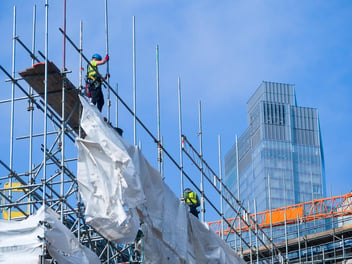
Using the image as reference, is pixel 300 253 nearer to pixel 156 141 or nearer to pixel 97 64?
pixel 156 141

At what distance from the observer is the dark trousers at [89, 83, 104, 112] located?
2298 centimetres

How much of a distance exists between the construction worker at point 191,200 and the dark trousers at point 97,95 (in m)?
4.83

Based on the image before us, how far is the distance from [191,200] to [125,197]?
6.33 meters

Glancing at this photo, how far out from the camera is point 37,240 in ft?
63.6

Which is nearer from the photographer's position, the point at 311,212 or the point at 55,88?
the point at 55,88

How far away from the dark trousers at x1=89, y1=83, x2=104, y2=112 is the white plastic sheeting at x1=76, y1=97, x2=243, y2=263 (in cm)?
135

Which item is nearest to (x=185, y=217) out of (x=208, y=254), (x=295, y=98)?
(x=208, y=254)

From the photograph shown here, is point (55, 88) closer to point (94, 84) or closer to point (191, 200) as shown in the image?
point (94, 84)

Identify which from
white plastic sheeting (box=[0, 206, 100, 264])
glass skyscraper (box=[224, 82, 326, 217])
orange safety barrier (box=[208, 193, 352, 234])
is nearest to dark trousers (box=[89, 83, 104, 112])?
white plastic sheeting (box=[0, 206, 100, 264])

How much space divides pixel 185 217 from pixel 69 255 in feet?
16.7

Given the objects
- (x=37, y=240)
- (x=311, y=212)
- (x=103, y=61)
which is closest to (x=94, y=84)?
(x=103, y=61)

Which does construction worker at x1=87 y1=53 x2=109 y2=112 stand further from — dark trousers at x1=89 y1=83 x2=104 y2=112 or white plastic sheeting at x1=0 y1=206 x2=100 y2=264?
white plastic sheeting at x1=0 y1=206 x2=100 y2=264

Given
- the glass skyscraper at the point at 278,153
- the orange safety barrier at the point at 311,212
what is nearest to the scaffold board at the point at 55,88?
the orange safety barrier at the point at 311,212

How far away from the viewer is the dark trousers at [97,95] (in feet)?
75.4
